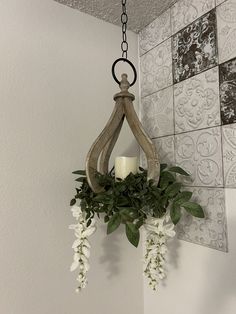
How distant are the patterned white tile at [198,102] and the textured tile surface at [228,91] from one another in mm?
17

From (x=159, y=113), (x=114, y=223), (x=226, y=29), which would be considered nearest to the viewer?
(x=114, y=223)

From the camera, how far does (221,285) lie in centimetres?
71

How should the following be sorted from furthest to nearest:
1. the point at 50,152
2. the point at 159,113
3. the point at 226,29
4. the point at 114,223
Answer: the point at 159,113 → the point at 50,152 → the point at 226,29 → the point at 114,223

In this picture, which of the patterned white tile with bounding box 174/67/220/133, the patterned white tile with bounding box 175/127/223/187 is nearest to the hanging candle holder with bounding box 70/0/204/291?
the patterned white tile with bounding box 175/127/223/187

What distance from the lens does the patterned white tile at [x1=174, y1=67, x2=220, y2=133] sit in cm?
75

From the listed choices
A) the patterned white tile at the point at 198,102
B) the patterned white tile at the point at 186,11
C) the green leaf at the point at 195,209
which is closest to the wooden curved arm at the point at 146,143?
Result: the green leaf at the point at 195,209

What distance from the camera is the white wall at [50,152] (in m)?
0.76

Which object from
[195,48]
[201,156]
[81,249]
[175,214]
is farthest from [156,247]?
[195,48]

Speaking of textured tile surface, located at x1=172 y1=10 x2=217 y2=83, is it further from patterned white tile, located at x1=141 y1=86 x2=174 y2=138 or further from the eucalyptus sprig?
the eucalyptus sprig

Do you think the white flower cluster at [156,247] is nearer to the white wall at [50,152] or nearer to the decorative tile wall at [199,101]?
the decorative tile wall at [199,101]

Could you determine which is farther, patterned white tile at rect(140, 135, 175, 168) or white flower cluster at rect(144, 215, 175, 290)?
patterned white tile at rect(140, 135, 175, 168)

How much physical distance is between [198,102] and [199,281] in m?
0.57

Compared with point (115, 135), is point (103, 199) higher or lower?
lower

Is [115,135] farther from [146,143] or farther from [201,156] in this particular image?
[201,156]
